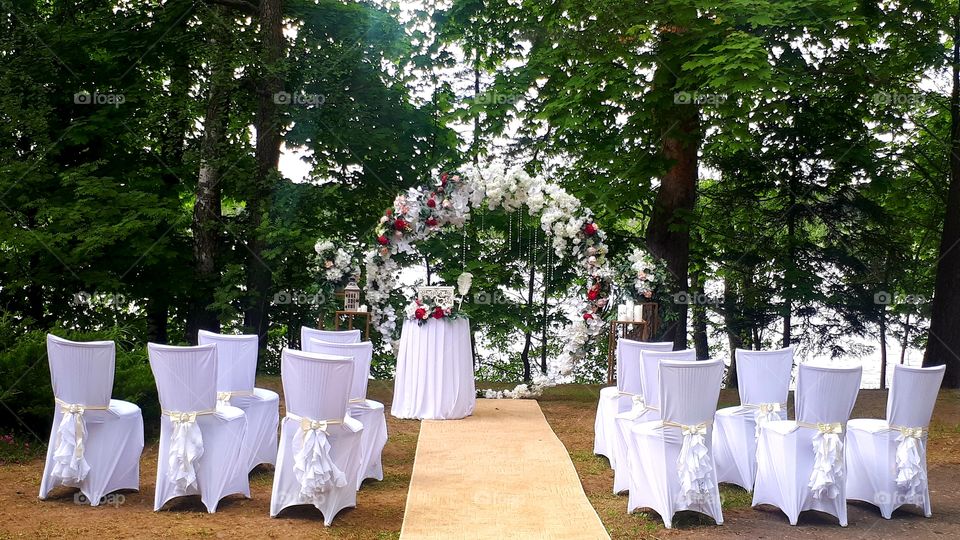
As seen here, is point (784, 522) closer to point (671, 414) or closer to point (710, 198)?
point (671, 414)

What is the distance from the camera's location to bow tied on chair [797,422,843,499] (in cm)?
568

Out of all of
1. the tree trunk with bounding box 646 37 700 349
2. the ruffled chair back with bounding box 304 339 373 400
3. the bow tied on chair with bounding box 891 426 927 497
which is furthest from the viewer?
the tree trunk with bounding box 646 37 700 349

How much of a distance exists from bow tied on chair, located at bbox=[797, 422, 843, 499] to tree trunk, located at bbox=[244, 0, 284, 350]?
358 inches

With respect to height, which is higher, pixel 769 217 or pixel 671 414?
pixel 769 217

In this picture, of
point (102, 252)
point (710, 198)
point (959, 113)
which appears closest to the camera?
point (102, 252)

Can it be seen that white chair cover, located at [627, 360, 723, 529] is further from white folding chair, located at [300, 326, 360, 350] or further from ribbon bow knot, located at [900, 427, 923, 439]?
white folding chair, located at [300, 326, 360, 350]

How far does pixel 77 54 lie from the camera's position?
13.3 m

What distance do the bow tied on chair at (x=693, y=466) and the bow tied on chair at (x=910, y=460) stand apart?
146cm

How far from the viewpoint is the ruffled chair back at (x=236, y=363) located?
22.7 feet

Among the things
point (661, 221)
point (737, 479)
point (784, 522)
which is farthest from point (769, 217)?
point (784, 522)

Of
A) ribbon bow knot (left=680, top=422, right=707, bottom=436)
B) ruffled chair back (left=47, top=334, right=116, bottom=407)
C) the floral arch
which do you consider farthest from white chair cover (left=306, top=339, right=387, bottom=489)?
the floral arch

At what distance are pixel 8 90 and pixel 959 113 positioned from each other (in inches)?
531

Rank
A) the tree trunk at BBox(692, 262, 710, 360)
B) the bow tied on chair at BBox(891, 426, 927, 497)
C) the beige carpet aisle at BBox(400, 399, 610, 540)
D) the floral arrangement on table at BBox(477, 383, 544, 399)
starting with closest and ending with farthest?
1. the beige carpet aisle at BBox(400, 399, 610, 540)
2. the bow tied on chair at BBox(891, 426, 927, 497)
3. the floral arrangement on table at BBox(477, 383, 544, 399)
4. the tree trunk at BBox(692, 262, 710, 360)

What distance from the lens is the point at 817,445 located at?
5754 millimetres
